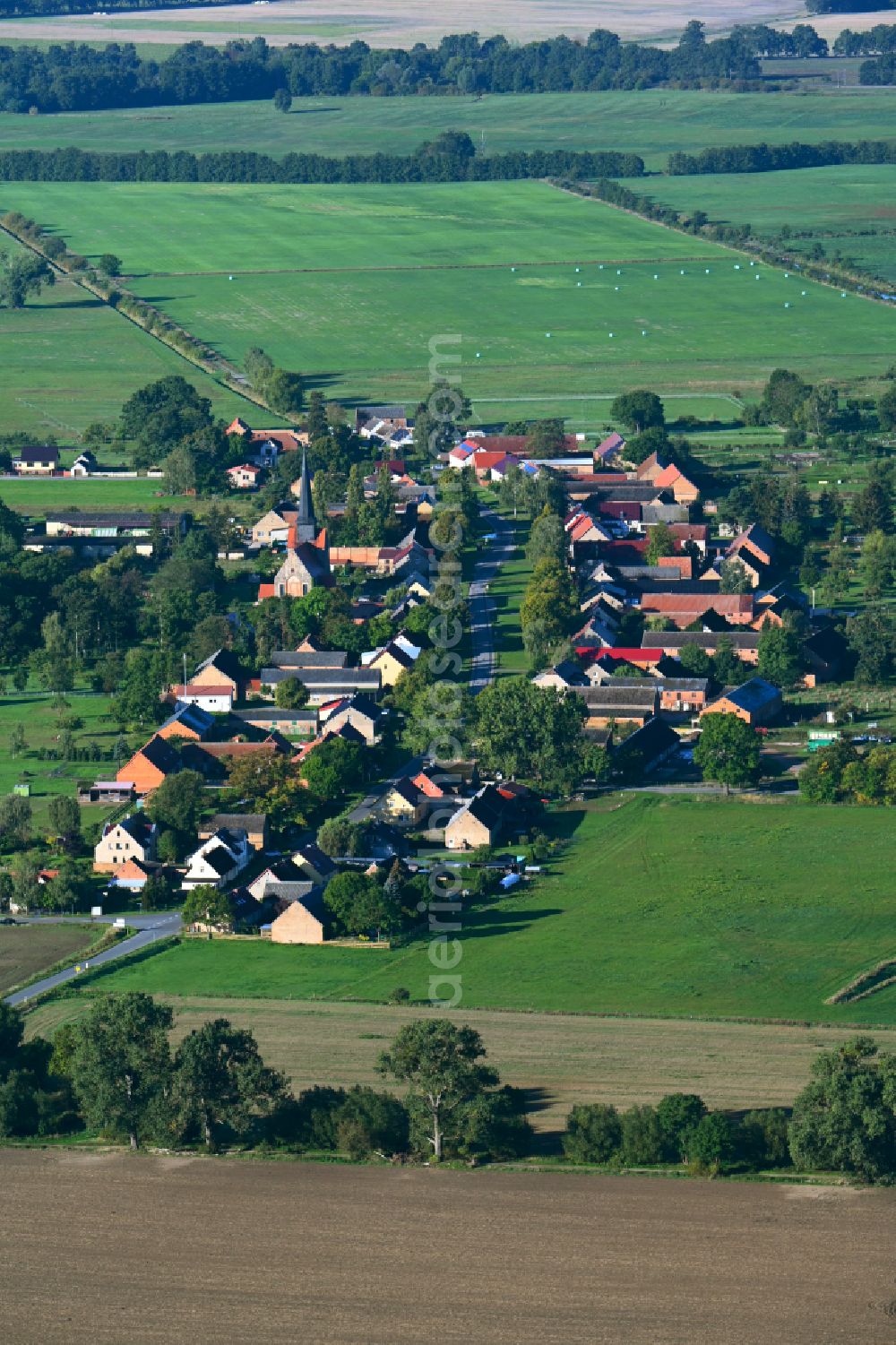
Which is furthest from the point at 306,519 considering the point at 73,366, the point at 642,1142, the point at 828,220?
the point at 828,220

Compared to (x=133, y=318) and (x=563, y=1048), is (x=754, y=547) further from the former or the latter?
(x=133, y=318)

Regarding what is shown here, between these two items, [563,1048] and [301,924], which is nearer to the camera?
[563,1048]

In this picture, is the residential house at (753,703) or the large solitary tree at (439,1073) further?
the residential house at (753,703)

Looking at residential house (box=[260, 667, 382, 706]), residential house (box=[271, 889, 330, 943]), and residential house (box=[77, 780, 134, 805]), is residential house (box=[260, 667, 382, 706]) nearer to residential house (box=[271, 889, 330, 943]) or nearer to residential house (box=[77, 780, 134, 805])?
residential house (box=[77, 780, 134, 805])

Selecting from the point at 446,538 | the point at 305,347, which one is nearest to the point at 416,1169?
the point at 446,538

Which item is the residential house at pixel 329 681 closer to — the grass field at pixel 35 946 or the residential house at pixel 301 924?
the residential house at pixel 301 924

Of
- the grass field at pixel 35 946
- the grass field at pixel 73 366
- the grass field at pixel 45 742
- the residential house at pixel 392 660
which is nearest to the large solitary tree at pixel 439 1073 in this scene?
the grass field at pixel 35 946

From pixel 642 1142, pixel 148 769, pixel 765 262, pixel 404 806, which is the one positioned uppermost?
pixel 765 262
